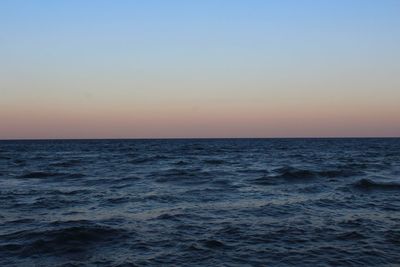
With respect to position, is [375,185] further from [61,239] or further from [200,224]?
[61,239]

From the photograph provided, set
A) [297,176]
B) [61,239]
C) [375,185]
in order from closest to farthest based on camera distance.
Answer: [61,239]
[375,185]
[297,176]

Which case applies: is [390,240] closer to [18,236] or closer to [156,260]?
[156,260]

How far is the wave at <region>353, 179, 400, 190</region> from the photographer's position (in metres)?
22.9

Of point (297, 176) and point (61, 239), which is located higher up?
point (297, 176)

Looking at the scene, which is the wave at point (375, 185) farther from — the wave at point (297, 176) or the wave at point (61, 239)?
the wave at point (61, 239)

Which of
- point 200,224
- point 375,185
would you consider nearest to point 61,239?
point 200,224

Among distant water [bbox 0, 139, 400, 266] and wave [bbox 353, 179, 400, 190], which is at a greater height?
wave [bbox 353, 179, 400, 190]

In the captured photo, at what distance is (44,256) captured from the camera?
1027cm

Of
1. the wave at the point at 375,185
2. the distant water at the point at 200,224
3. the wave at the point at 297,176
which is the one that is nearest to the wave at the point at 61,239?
the distant water at the point at 200,224

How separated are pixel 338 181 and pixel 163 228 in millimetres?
16133

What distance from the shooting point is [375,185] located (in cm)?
2373

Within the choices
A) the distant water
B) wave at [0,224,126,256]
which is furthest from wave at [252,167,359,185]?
wave at [0,224,126,256]

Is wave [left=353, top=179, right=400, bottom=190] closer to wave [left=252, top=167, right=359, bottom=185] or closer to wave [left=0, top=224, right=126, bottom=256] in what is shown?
wave [left=252, top=167, right=359, bottom=185]

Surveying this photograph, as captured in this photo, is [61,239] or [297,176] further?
[297,176]
